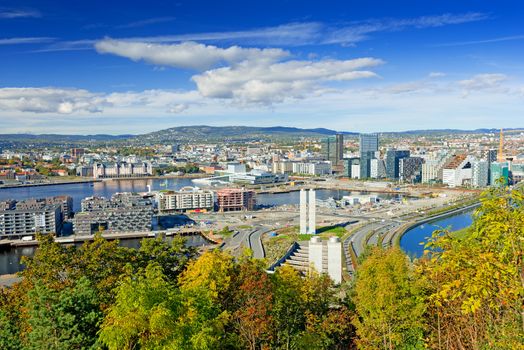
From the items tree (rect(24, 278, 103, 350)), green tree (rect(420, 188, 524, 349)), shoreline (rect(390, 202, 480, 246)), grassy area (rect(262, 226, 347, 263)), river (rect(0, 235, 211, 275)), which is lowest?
river (rect(0, 235, 211, 275))

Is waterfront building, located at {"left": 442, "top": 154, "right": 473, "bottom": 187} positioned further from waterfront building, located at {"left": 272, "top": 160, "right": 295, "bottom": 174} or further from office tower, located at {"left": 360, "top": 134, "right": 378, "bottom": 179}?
waterfront building, located at {"left": 272, "top": 160, "right": 295, "bottom": 174}

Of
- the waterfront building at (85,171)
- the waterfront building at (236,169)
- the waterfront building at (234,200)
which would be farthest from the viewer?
the waterfront building at (85,171)

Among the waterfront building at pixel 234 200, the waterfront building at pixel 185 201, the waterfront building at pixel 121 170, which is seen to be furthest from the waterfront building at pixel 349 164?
the waterfront building at pixel 185 201

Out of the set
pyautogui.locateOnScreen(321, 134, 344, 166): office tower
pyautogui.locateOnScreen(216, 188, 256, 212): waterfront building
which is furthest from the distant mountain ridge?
pyautogui.locateOnScreen(216, 188, 256, 212): waterfront building

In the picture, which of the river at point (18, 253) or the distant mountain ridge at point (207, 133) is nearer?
the river at point (18, 253)

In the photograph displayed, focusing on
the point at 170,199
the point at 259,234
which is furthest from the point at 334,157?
the point at 259,234

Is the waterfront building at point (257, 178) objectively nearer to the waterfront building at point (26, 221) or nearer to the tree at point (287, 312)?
the waterfront building at point (26, 221)

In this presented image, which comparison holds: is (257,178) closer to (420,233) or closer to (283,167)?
(283,167)
